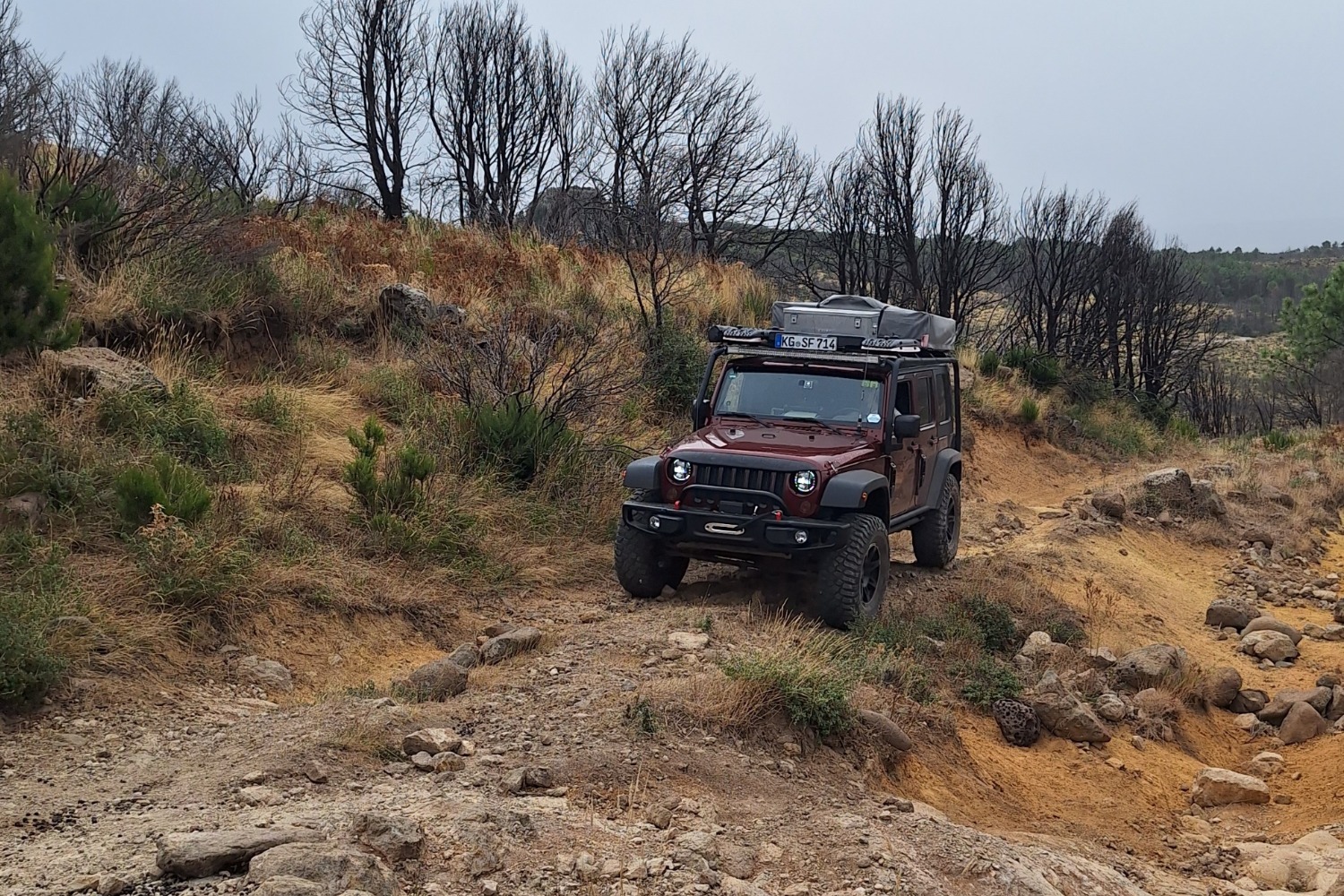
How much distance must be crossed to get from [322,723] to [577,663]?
1650 mm

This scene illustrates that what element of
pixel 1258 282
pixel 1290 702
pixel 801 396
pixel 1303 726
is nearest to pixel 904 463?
pixel 801 396

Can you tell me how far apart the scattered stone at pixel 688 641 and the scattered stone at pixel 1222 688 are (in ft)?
12.5

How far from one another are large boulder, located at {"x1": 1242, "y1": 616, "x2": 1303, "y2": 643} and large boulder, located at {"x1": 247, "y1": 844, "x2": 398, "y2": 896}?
8740mm

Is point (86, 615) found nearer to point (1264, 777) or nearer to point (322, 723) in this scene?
point (322, 723)

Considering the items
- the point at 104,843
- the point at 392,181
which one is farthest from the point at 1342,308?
the point at 104,843

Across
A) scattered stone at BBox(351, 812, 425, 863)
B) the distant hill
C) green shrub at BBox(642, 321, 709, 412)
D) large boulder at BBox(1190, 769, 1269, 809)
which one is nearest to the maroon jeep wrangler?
large boulder at BBox(1190, 769, 1269, 809)

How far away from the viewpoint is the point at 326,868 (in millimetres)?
3695

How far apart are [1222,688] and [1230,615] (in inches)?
99.7

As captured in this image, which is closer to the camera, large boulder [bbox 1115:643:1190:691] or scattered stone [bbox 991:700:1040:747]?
scattered stone [bbox 991:700:1040:747]

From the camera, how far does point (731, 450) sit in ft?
26.7

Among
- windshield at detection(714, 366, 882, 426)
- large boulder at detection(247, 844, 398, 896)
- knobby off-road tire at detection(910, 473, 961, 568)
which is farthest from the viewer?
knobby off-road tire at detection(910, 473, 961, 568)

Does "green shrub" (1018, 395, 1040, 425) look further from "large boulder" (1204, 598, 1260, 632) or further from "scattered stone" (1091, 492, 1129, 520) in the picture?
"large boulder" (1204, 598, 1260, 632)

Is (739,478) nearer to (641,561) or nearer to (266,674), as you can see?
(641,561)

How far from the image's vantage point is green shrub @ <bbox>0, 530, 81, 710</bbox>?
563 cm
